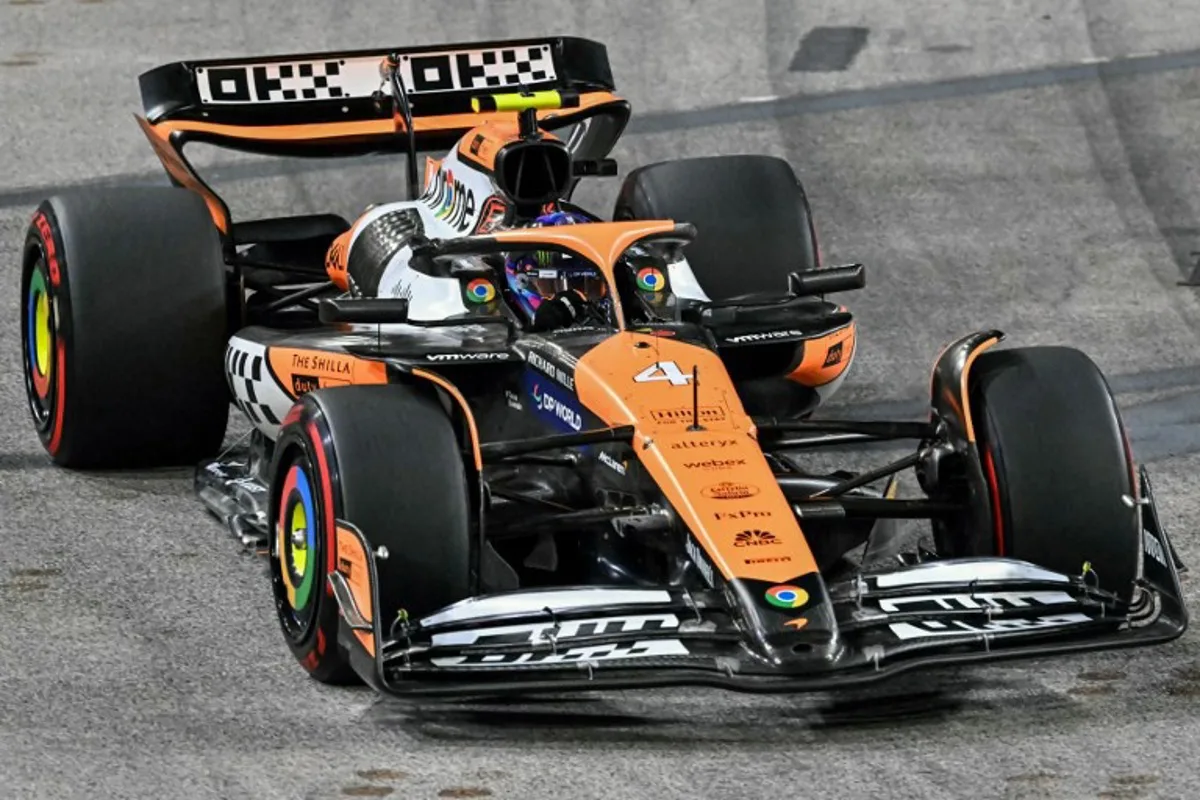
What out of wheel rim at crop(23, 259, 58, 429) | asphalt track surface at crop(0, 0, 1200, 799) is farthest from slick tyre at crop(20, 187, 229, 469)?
wheel rim at crop(23, 259, 58, 429)

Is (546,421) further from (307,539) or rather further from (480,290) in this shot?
(307,539)

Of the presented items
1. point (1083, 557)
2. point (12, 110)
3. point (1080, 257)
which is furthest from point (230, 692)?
point (12, 110)

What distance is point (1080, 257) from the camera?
12148mm

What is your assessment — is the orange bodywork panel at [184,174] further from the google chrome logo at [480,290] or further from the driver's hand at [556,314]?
the driver's hand at [556,314]

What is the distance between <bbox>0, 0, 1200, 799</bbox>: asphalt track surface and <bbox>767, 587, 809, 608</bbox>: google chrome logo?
1.17 feet

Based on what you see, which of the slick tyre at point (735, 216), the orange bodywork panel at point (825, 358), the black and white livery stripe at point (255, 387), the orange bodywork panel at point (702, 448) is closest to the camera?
the orange bodywork panel at point (702, 448)

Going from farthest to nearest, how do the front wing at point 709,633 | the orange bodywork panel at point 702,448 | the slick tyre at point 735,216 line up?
1. the slick tyre at point 735,216
2. the orange bodywork panel at point 702,448
3. the front wing at point 709,633

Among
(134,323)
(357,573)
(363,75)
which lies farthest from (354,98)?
(357,573)

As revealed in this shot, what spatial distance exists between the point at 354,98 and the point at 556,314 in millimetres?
2129

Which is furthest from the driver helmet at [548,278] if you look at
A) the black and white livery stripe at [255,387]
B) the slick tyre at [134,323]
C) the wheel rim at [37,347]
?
the wheel rim at [37,347]

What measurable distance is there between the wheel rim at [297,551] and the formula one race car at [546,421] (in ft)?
0.05

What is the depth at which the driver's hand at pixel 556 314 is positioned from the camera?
319 inches

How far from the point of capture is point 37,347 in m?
9.68

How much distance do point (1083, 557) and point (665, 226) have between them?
176 centimetres
